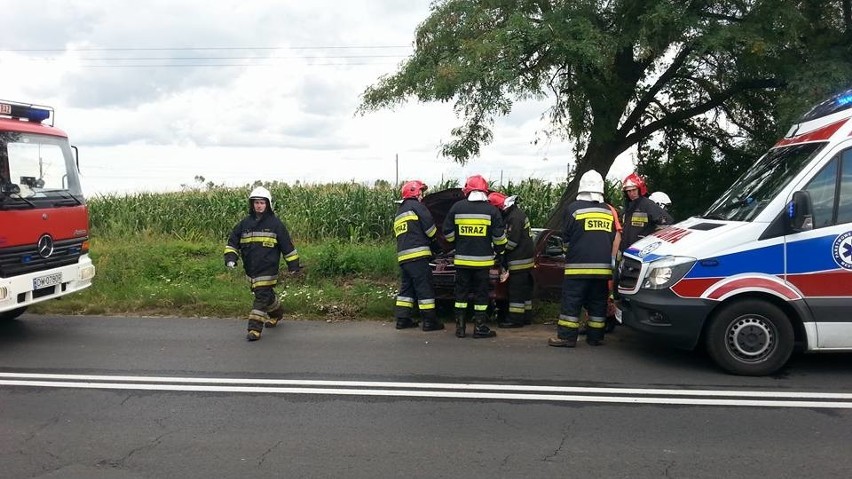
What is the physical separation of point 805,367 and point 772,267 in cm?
116

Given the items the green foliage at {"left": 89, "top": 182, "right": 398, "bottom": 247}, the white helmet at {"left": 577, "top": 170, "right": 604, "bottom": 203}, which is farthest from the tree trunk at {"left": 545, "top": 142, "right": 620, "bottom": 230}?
the green foliage at {"left": 89, "top": 182, "right": 398, "bottom": 247}

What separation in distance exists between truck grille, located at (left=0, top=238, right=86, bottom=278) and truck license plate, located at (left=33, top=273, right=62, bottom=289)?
0.10m

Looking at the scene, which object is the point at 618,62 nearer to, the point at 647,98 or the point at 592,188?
the point at 647,98

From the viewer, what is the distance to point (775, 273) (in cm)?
622

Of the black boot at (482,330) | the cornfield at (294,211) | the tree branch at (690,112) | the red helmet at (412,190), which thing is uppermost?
the tree branch at (690,112)

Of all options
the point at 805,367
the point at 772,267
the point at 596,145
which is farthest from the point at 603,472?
the point at 596,145

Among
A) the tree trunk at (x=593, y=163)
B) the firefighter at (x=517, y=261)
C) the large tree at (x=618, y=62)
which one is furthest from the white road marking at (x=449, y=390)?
the tree trunk at (x=593, y=163)

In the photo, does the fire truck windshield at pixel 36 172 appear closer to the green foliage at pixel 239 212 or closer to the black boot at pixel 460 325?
the black boot at pixel 460 325

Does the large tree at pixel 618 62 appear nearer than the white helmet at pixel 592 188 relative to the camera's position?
No

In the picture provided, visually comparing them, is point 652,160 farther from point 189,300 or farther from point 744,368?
point 189,300

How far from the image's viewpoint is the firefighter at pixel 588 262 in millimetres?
7477

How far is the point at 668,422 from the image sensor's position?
510 cm

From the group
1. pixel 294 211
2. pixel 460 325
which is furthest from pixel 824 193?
pixel 294 211

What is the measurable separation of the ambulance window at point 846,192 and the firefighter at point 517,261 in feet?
11.3
